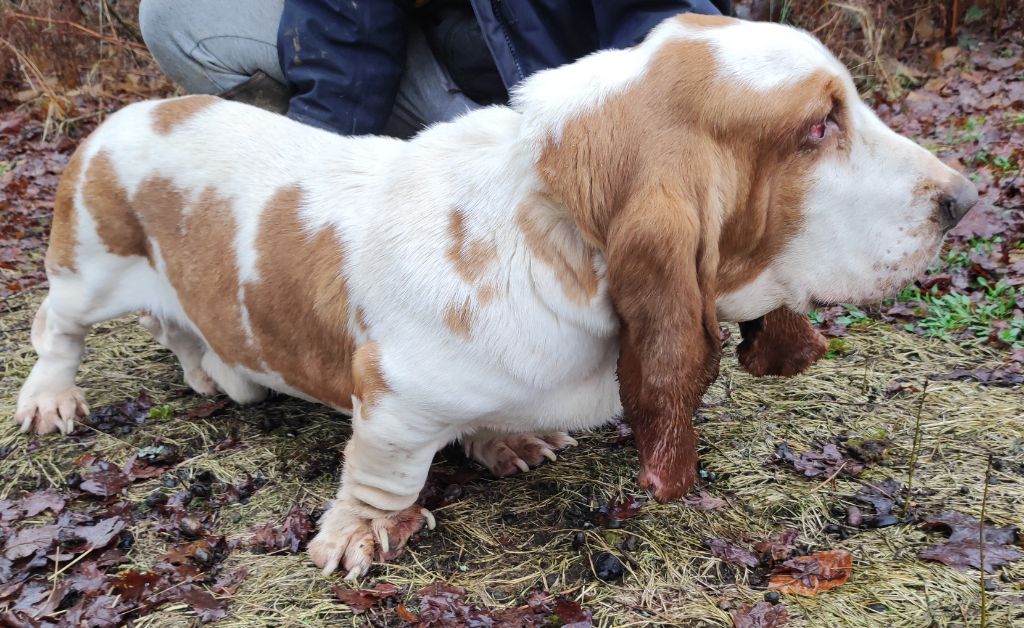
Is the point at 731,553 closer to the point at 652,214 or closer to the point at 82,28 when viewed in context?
the point at 652,214

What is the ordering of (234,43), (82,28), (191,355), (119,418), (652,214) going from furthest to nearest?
1. (82,28)
2. (234,43)
3. (191,355)
4. (119,418)
5. (652,214)

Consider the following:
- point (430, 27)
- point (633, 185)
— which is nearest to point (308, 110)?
point (430, 27)

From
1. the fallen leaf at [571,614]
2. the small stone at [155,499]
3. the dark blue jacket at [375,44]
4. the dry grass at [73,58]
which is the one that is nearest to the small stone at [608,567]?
the fallen leaf at [571,614]

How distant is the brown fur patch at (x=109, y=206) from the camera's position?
3295mm

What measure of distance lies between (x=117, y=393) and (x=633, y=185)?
9.43ft

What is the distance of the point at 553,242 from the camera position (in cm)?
239

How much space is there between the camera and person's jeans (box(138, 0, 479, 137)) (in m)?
4.57

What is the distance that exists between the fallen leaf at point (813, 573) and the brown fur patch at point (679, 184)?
2.32 feet

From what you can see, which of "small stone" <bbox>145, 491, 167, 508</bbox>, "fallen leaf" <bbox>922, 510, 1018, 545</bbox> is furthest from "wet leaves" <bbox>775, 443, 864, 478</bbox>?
"small stone" <bbox>145, 491, 167, 508</bbox>

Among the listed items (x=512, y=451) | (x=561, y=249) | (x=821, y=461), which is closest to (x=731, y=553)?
(x=821, y=461)

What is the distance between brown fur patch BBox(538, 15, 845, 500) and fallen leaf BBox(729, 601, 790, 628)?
2.19ft

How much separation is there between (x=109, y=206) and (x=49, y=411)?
99 centimetres

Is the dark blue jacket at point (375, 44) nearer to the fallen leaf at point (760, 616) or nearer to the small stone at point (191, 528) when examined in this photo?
the small stone at point (191, 528)

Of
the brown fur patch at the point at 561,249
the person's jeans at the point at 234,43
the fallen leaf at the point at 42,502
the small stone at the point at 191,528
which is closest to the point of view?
the brown fur patch at the point at 561,249
